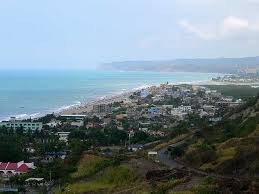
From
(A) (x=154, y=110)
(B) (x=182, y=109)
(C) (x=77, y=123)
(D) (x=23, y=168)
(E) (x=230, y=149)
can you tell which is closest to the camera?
(E) (x=230, y=149)

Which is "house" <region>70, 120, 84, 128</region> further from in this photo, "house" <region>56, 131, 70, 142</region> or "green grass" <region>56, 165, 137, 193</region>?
"green grass" <region>56, 165, 137, 193</region>

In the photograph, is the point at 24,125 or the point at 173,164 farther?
the point at 24,125

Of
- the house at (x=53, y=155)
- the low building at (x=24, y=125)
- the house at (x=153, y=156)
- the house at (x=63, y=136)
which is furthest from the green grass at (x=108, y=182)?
the low building at (x=24, y=125)

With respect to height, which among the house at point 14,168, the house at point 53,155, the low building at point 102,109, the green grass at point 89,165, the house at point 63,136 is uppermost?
the green grass at point 89,165

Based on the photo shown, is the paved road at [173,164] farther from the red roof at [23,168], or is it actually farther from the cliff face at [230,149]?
the red roof at [23,168]

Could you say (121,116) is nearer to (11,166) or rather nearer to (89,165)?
(11,166)

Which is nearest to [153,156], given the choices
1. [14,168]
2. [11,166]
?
[14,168]

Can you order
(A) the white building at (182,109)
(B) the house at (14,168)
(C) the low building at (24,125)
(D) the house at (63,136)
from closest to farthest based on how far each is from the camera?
1. (B) the house at (14,168)
2. (D) the house at (63,136)
3. (C) the low building at (24,125)
4. (A) the white building at (182,109)

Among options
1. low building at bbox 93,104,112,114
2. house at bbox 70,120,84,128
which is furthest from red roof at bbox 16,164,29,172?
low building at bbox 93,104,112,114

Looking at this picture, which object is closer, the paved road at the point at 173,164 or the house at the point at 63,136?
the paved road at the point at 173,164
